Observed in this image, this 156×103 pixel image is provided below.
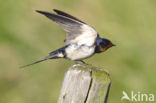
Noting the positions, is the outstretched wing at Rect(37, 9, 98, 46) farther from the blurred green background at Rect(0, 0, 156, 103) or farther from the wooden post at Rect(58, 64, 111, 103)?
the blurred green background at Rect(0, 0, 156, 103)

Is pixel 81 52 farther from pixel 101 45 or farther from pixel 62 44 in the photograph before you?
pixel 62 44

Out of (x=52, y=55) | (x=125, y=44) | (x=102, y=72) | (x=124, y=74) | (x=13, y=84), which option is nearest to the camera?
(x=102, y=72)

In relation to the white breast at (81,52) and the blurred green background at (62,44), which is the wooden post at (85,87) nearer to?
the white breast at (81,52)

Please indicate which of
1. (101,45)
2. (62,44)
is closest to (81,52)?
(101,45)

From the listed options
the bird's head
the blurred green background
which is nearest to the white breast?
the bird's head

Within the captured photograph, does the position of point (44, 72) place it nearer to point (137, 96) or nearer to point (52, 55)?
point (137, 96)

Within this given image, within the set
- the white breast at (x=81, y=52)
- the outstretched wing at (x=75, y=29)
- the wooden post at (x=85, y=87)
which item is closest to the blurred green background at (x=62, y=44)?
the white breast at (x=81, y=52)

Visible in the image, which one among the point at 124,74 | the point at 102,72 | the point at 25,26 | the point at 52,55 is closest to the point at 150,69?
the point at 124,74
